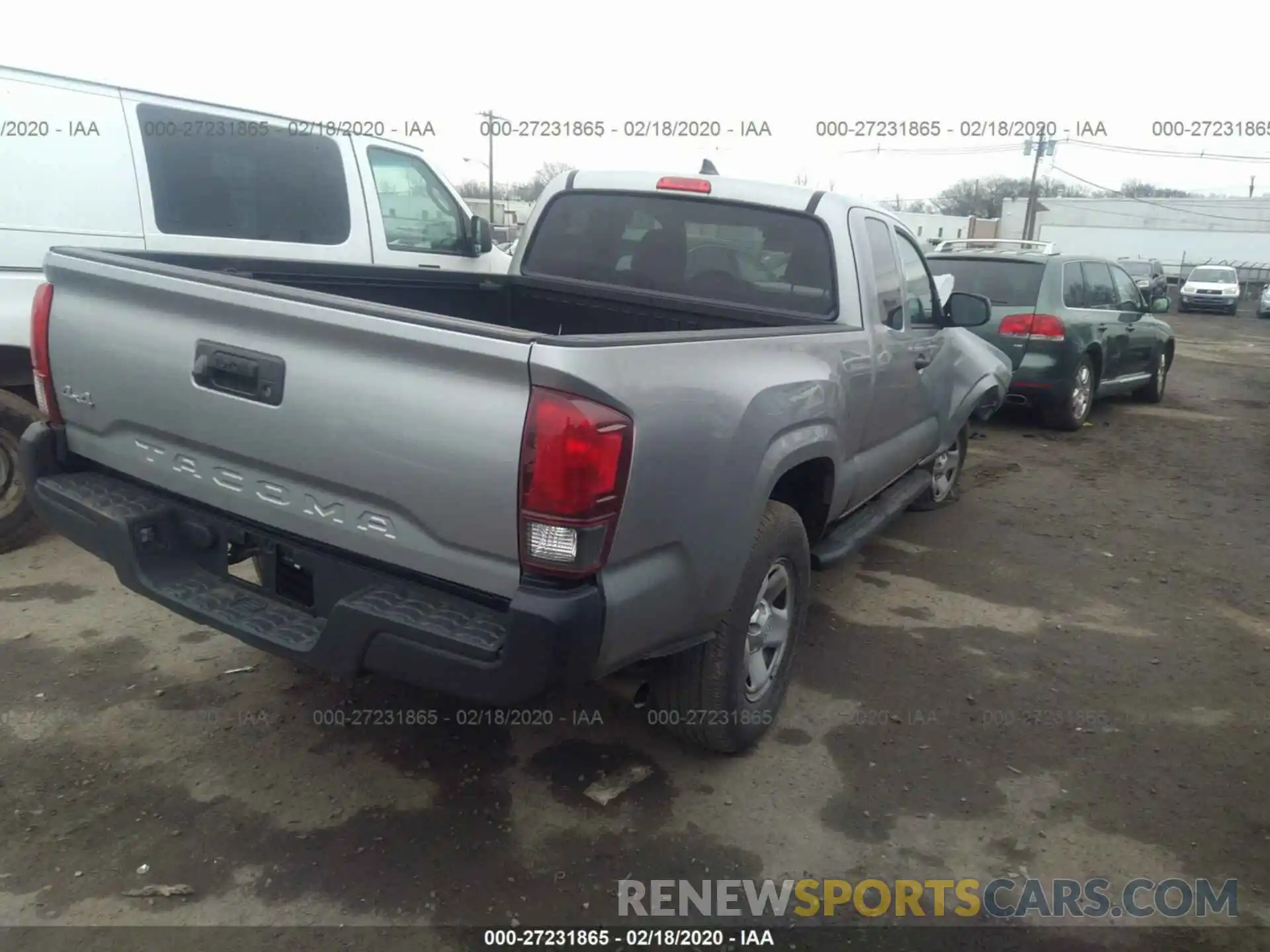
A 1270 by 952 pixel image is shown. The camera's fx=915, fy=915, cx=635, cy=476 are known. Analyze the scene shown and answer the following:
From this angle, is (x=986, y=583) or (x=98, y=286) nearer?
(x=98, y=286)

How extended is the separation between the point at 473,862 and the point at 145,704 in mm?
1518

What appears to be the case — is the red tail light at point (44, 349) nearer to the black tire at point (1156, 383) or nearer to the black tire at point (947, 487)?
the black tire at point (947, 487)

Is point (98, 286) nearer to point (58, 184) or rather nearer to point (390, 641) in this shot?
point (390, 641)

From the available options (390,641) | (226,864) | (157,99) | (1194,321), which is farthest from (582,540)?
(1194,321)

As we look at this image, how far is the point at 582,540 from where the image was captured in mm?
2158

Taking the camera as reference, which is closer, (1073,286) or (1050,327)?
(1050,327)

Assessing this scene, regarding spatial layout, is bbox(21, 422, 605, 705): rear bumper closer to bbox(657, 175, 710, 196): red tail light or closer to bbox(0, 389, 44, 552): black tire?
bbox(0, 389, 44, 552): black tire

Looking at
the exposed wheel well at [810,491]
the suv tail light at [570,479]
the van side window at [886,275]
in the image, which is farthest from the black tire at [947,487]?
the suv tail light at [570,479]

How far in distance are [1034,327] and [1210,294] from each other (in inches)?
1118

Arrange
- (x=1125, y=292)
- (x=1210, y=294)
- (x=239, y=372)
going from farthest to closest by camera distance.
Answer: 1. (x=1210, y=294)
2. (x=1125, y=292)
3. (x=239, y=372)

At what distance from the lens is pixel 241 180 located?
5.09 m

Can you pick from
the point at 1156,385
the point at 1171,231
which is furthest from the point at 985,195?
the point at 1156,385

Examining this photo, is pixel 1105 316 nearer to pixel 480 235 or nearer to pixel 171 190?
pixel 480 235

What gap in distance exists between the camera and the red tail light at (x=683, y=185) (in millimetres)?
4062
